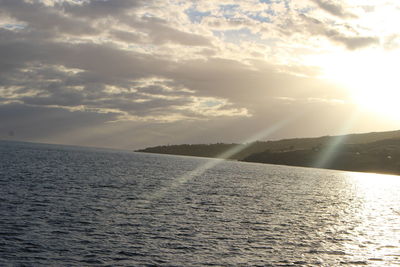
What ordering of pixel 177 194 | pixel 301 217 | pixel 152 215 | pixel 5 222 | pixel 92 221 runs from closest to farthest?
pixel 5 222
pixel 92 221
pixel 152 215
pixel 301 217
pixel 177 194

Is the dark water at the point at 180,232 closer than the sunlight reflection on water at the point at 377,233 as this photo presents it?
Yes

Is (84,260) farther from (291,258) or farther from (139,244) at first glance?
(291,258)

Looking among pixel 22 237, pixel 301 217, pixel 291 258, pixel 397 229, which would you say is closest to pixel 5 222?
pixel 22 237

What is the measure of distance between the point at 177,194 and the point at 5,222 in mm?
45580

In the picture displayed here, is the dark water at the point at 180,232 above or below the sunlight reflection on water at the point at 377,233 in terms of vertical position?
above

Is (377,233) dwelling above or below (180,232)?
below

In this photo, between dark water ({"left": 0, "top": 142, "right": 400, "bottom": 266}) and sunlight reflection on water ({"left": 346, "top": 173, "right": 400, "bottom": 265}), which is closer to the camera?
dark water ({"left": 0, "top": 142, "right": 400, "bottom": 266})

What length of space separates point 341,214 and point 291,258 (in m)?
37.4

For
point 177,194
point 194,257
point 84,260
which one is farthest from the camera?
point 177,194

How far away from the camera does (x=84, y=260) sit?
34781 millimetres

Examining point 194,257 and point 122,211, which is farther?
point 122,211

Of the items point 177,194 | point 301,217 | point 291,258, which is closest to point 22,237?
point 291,258

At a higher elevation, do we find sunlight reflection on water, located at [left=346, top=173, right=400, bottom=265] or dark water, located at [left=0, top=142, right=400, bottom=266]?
dark water, located at [left=0, top=142, right=400, bottom=266]

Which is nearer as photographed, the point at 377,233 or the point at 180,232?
the point at 180,232
